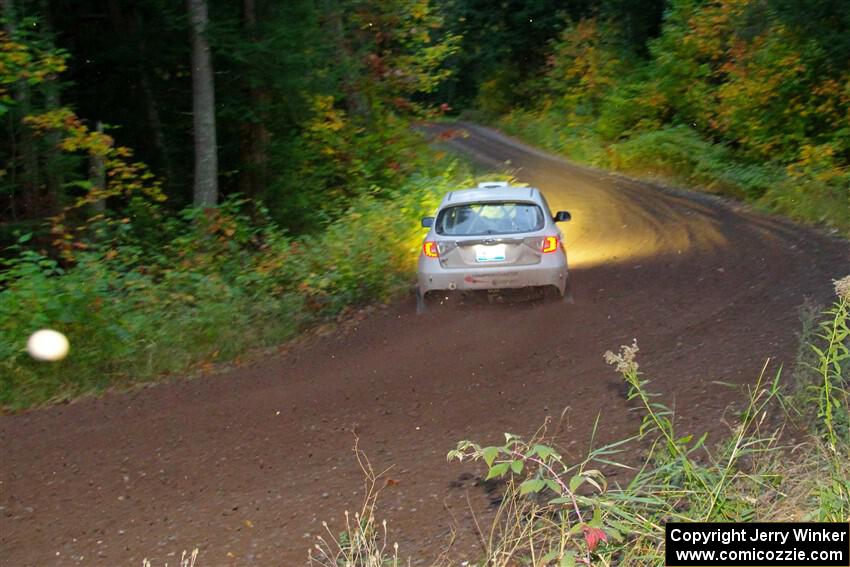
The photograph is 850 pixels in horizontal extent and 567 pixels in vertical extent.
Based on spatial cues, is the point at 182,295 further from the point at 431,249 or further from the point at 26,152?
the point at 26,152

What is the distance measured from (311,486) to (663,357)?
14.2 feet

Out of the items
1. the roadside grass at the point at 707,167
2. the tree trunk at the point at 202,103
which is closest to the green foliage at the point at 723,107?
the roadside grass at the point at 707,167

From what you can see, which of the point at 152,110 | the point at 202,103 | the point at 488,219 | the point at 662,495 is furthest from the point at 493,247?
the point at 152,110

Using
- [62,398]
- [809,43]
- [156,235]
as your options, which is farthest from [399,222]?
[809,43]

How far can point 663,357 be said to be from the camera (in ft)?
33.0

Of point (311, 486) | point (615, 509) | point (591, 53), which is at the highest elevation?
point (615, 509)

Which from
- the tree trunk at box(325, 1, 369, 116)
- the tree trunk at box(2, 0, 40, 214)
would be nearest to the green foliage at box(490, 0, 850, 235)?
the tree trunk at box(325, 1, 369, 116)

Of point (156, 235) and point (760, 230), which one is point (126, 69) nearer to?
point (156, 235)

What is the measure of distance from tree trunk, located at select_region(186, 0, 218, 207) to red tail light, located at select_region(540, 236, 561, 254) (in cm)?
732

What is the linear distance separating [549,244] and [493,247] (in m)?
0.74

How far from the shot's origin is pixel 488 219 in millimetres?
13008

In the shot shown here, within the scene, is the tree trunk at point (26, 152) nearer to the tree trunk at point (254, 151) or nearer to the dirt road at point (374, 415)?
the tree trunk at point (254, 151)

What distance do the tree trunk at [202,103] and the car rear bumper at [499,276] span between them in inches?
250

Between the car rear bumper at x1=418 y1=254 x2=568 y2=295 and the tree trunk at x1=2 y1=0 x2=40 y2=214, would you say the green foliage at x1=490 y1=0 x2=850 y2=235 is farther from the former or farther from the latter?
the tree trunk at x1=2 y1=0 x2=40 y2=214
